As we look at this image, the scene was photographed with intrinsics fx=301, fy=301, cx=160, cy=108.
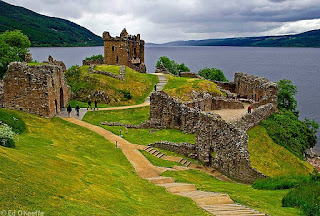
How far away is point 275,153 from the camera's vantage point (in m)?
39.0

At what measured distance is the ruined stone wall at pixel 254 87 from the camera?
55594 millimetres

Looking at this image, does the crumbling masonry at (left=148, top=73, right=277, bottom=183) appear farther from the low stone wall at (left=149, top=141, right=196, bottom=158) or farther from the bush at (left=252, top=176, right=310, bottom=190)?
the bush at (left=252, top=176, right=310, bottom=190)

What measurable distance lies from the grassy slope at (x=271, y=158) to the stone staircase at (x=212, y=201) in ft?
51.9

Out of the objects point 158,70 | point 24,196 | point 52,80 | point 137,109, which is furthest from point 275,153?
point 158,70

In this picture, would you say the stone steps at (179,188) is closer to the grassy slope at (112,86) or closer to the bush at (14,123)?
the bush at (14,123)

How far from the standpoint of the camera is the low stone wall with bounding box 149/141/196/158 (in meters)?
33.8

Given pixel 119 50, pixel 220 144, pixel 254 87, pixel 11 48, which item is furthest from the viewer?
pixel 119 50

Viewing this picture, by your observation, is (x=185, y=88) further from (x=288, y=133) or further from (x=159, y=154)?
(x=159, y=154)

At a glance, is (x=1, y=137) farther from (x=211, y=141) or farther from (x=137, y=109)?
(x=137, y=109)

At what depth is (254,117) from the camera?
148 ft

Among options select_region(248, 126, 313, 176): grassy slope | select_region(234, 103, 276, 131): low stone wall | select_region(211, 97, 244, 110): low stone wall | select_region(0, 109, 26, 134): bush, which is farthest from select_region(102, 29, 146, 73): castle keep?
select_region(0, 109, 26, 134): bush

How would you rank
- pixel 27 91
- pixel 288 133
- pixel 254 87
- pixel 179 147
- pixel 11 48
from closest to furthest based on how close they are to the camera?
pixel 179 147 → pixel 27 91 → pixel 288 133 → pixel 254 87 → pixel 11 48

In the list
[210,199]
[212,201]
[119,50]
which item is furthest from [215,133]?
[119,50]

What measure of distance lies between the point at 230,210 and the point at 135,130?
27.4m
